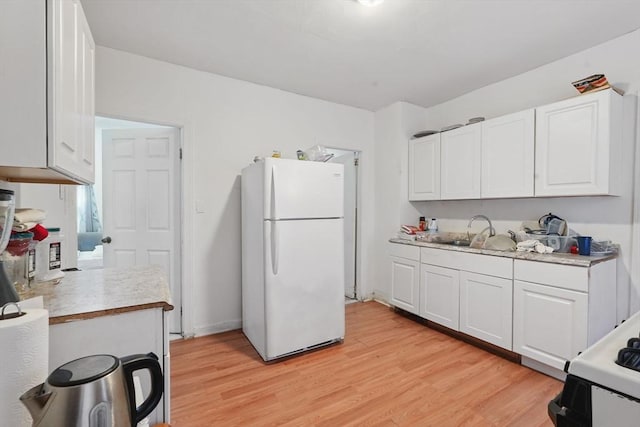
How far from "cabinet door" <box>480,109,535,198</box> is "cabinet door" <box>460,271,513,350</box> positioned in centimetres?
81

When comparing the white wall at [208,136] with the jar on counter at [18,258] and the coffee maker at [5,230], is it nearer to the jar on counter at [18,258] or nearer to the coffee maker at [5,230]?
the jar on counter at [18,258]

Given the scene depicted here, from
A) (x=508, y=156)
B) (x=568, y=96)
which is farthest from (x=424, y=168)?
(x=568, y=96)

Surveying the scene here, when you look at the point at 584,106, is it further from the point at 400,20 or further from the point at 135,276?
the point at 135,276

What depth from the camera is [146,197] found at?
2820mm

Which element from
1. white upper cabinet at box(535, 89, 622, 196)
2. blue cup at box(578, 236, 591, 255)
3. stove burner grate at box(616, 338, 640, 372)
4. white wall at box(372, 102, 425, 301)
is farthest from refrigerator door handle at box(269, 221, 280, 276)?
blue cup at box(578, 236, 591, 255)

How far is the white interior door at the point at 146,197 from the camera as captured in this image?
279 cm

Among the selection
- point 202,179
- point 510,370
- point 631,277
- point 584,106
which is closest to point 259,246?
point 202,179

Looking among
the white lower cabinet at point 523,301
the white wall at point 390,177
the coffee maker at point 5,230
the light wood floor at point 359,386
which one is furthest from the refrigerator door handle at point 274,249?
Result: the white wall at point 390,177

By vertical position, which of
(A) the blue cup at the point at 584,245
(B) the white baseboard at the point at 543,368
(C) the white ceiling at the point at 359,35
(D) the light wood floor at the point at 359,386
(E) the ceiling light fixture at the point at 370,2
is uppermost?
(C) the white ceiling at the point at 359,35

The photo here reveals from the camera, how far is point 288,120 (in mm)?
3270

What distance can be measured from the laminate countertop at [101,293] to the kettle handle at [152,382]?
0.45 metres

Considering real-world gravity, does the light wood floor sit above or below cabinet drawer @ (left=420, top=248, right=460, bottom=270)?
below

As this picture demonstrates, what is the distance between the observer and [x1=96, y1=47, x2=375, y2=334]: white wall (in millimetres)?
2494

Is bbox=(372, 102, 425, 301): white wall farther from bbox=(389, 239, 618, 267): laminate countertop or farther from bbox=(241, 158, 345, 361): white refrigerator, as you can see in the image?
bbox=(241, 158, 345, 361): white refrigerator
